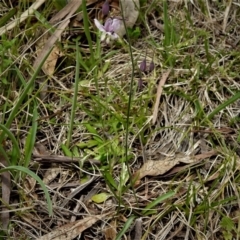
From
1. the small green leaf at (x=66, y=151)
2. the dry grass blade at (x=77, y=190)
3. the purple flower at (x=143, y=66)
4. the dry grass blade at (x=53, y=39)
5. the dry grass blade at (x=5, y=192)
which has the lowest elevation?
the dry grass blade at (x=77, y=190)

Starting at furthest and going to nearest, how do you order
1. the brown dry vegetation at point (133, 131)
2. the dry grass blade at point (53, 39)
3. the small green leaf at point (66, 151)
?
the dry grass blade at point (53, 39), the small green leaf at point (66, 151), the brown dry vegetation at point (133, 131)

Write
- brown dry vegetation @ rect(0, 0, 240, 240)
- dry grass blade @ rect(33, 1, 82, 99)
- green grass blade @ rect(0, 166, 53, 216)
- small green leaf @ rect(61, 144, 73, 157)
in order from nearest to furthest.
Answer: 1. green grass blade @ rect(0, 166, 53, 216)
2. brown dry vegetation @ rect(0, 0, 240, 240)
3. small green leaf @ rect(61, 144, 73, 157)
4. dry grass blade @ rect(33, 1, 82, 99)

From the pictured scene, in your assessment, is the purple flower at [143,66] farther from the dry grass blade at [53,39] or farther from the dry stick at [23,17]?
the dry stick at [23,17]

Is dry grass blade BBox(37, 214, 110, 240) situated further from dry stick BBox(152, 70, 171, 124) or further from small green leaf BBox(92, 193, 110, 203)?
dry stick BBox(152, 70, 171, 124)

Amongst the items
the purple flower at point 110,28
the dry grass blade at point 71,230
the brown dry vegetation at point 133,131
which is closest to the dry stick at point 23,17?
the brown dry vegetation at point 133,131

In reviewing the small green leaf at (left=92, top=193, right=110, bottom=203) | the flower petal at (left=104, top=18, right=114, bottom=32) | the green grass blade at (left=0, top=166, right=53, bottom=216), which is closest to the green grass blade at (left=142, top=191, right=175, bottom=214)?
the small green leaf at (left=92, top=193, right=110, bottom=203)

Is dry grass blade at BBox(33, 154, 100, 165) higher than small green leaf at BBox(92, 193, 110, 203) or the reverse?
higher

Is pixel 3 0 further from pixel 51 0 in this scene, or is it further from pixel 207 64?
pixel 207 64

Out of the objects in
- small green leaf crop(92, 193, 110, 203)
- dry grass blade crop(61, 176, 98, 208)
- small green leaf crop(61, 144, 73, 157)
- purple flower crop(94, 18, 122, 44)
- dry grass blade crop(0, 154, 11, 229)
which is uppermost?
purple flower crop(94, 18, 122, 44)
